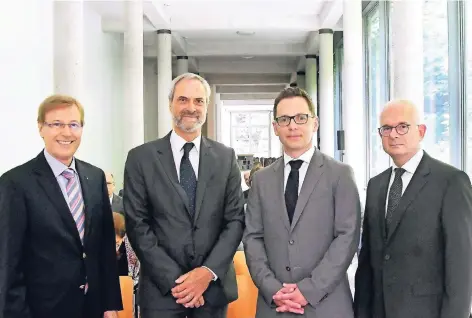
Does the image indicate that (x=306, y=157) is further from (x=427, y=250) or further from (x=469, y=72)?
(x=469, y=72)

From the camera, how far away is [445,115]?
7277 mm

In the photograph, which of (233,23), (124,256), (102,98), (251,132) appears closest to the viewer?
(124,256)

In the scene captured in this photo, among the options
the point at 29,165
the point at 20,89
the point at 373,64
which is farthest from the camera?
the point at 373,64

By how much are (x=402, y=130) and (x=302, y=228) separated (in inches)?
27.2

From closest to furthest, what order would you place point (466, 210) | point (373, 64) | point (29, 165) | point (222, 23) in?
point (466, 210) < point (29, 165) < point (373, 64) < point (222, 23)

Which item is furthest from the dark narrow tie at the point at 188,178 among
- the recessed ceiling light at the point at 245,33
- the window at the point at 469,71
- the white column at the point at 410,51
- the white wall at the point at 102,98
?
the recessed ceiling light at the point at 245,33

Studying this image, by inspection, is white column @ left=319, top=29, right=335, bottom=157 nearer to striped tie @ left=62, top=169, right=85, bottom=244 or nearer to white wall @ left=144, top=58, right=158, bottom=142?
white wall @ left=144, top=58, right=158, bottom=142

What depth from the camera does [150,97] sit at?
19.8 meters

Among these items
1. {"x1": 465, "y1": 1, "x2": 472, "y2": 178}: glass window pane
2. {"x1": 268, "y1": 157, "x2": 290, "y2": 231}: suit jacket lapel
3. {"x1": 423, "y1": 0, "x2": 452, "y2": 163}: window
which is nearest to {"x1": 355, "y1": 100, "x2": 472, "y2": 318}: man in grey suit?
{"x1": 268, "y1": 157, "x2": 290, "y2": 231}: suit jacket lapel

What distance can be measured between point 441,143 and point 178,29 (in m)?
9.27

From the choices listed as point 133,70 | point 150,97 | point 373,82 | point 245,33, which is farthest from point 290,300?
point 150,97

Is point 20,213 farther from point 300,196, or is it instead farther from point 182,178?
point 300,196

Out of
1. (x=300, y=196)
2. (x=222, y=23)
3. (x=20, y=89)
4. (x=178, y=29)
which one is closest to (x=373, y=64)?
(x=222, y=23)

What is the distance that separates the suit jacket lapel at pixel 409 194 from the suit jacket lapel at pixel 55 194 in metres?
1.53
